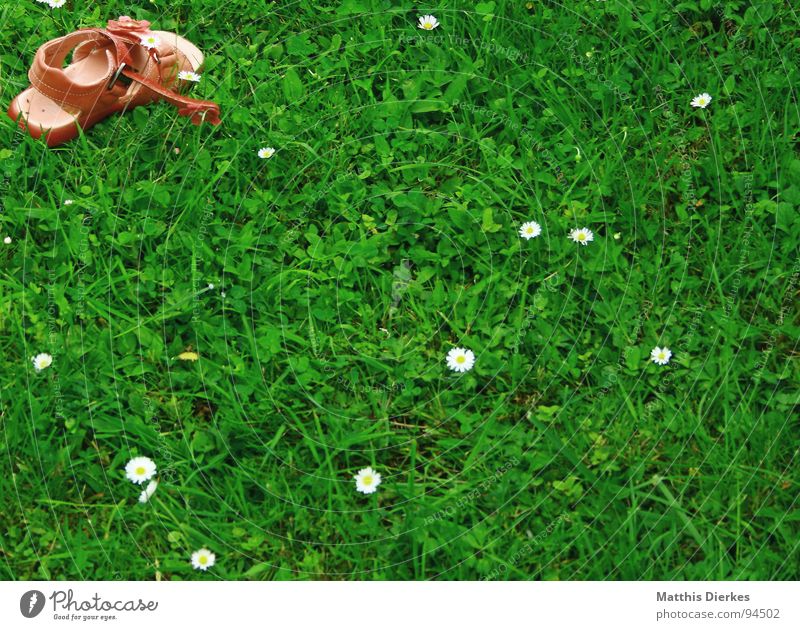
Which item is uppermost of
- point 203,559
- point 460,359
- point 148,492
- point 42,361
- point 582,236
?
point 582,236

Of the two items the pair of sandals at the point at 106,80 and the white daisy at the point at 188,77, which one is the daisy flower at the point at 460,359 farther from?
the white daisy at the point at 188,77

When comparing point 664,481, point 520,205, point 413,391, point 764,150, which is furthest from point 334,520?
point 764,150

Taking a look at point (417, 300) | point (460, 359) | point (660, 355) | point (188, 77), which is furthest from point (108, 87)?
A: point (660, 355)

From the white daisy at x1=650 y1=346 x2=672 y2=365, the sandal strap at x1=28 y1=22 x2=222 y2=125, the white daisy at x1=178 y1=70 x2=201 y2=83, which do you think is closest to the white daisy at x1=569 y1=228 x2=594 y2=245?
the white daisy at x1=650 y1=346 x2=672 y2=365

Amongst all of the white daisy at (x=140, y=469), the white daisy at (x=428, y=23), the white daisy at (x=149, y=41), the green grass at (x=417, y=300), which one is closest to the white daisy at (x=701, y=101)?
the green grass at (x=417, y=300)

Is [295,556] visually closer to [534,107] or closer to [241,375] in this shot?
[241,375]

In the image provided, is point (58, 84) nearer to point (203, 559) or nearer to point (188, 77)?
point (188, 77)
